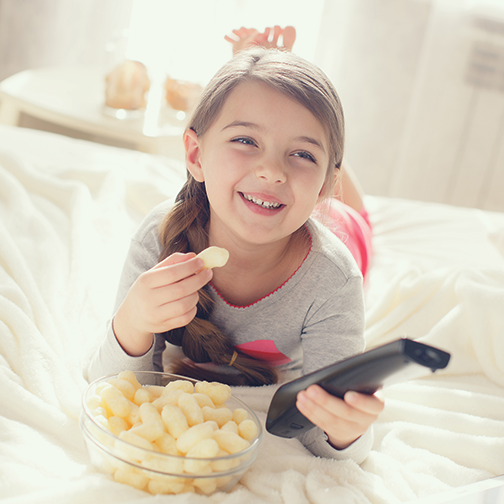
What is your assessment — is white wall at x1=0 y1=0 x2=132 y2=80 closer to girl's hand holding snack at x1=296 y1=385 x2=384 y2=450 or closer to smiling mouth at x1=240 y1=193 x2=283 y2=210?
smiling mouth at x1=240 y1=193 x2=283 y2=210

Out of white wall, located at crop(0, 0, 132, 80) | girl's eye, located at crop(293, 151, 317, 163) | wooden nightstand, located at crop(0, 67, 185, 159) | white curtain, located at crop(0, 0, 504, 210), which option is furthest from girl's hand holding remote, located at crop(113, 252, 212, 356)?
white wall, located at crop(0, 0, 132, 80)

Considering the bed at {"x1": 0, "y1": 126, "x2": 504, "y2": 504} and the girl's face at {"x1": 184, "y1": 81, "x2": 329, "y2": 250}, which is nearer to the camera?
the bed at {"x1": 0, "y1": 126, "x2": 504, "y2": 504}

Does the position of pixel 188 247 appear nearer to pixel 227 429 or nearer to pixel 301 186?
pixel 301 186

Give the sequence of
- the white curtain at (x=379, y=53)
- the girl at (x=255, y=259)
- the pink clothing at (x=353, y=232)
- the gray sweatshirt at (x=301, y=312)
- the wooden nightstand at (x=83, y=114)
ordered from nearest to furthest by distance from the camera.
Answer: the girl at (x=255, y=259) < the gray sweatshirt at (x=301, y=312) < the pink clothing at (x=353, y=232) < the wooden nightstand at (x=83, y=114) < the white curtain at (x=379, y=53)

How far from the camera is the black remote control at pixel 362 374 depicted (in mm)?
445

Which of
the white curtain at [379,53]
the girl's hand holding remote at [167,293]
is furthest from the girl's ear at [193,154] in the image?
the white curtain at [379,53]

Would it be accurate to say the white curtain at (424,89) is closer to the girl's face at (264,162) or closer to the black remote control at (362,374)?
the girl's face at (264,162)

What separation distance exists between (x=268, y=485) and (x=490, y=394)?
0.47 meters

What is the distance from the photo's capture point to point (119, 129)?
5.93ft

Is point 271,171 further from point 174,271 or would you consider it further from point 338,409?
point 338,409

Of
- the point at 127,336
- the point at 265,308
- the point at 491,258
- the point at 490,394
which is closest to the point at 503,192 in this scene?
the point at 491,258

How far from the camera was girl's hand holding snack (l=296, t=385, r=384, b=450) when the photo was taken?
551mm

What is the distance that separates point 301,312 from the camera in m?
0.82

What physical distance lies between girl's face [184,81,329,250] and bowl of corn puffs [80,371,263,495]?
259 mm
